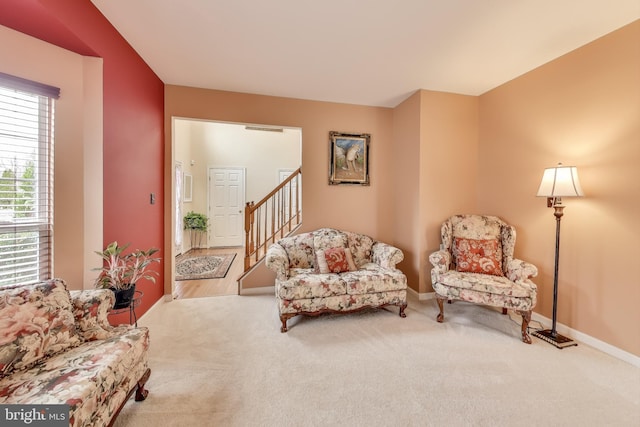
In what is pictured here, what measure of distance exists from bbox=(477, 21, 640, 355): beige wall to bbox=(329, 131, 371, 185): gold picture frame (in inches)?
68.5

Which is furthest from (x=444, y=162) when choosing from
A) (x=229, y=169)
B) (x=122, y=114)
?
(x=229, y=169)

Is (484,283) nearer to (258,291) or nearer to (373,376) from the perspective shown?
(373,376)

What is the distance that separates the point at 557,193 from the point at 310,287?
2405mm

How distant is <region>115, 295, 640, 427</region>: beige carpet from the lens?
1.50m

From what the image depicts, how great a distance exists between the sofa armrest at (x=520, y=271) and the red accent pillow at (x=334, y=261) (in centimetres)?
161

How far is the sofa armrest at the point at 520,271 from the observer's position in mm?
2417

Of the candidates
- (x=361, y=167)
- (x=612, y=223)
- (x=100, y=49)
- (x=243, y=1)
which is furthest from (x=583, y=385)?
(x=100, y=49)

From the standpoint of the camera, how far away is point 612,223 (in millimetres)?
2121

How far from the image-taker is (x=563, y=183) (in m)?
2.20

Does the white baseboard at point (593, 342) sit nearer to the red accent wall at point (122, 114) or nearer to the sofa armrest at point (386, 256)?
the sofa armrest at point (386, 256)

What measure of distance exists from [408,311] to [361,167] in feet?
6.80

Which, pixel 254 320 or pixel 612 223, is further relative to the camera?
pixel 254 320

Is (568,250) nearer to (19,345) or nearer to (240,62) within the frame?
(240,62)

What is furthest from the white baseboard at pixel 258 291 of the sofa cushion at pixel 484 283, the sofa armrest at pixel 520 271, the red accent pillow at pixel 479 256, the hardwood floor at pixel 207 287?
the sofa armrest at pixel 520 271
